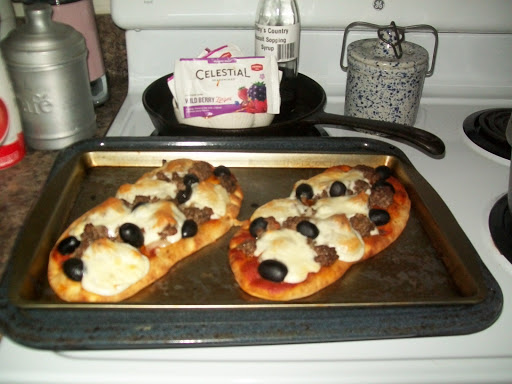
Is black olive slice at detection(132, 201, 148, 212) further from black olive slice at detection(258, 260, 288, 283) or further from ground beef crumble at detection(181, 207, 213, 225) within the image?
black olive slice at detection(258, 260, 288, 283)

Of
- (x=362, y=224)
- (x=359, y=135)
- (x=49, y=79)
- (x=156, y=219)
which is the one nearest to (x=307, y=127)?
(x=359, y=135)

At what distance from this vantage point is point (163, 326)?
632 millimetres

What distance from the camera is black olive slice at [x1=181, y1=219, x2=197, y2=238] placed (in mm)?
813

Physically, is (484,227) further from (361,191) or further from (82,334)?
(82,334)

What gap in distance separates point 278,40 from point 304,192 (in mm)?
377

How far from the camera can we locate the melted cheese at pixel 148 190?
88cm

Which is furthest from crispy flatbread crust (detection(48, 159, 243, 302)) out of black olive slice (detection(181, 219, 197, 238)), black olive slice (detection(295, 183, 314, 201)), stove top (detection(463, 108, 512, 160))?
stove top (detection(463, 108, 512, 160))

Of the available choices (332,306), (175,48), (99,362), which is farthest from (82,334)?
(175,48)

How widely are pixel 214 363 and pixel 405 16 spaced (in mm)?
927

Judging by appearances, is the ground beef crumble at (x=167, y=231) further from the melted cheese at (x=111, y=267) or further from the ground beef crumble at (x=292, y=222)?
the ground beef crumble at (x=292, y=222)

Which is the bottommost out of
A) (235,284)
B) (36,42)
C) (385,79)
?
(235,284)

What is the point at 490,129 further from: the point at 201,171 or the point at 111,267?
the point at 111,267

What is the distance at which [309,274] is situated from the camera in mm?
739

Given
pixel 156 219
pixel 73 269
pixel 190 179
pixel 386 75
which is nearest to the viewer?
pixel 73 269
